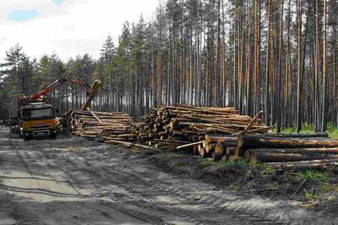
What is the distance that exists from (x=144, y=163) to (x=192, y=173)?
2.73m

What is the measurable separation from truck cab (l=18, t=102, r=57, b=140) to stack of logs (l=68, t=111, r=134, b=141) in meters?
2.03

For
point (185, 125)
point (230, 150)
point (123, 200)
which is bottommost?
point (123, 200)

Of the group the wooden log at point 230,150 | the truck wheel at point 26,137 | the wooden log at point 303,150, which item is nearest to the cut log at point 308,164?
the wooden log at point 303,150

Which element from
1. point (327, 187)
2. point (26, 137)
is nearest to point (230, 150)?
point (327, 187)

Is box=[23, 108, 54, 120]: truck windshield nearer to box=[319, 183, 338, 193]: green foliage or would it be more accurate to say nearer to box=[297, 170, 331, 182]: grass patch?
box=[297, 170, 331, 182]: grass patch

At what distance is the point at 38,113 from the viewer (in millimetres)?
23531

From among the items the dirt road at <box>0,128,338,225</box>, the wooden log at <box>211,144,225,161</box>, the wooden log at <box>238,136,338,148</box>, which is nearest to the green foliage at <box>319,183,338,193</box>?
the dirt road at <box>0,128,338,225</box>

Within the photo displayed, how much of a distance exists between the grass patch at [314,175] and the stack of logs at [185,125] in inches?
174

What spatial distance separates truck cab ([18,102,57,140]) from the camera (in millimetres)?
23250

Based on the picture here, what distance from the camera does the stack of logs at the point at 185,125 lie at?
42.6 ft

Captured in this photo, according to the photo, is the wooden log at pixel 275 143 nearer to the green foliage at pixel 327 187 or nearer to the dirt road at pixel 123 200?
the dirt road at pixel 123 200

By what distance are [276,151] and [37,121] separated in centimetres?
1779

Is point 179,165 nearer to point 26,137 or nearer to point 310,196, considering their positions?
point 310,196

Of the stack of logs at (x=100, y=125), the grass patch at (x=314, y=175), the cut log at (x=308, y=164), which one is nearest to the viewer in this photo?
the grass patch at (x=314, y=175)
